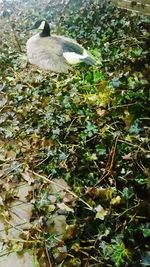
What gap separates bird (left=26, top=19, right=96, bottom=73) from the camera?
4059mm

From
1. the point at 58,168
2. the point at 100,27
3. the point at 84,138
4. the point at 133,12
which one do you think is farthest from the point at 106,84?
the point at 133,12

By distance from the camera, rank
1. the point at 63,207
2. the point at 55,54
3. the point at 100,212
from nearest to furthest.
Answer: the point at 100,212
the point at 63,207
the point at 55,54

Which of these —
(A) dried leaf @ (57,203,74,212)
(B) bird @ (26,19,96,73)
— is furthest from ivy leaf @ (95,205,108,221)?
(B) bird @ (26,19,96,73)

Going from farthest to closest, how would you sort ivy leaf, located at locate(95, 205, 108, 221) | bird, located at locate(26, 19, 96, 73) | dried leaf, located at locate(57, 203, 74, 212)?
bird, located at locate(26, 19, 96, 73), dried leaf, located at locate(57, 203, 74, 212), ivy leaf, located at locate(95, 205, 108, 221)

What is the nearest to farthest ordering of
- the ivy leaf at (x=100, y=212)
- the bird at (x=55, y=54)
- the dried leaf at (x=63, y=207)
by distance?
the ivy leaf at (x=100, y=212)
the dried leaf at (x=63, y=207)
the bird at (x=55, y=54)

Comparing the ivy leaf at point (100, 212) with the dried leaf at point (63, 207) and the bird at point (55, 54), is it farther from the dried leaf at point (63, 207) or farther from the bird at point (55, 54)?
the bird at point (55, 54)

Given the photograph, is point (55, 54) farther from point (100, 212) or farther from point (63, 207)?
point (100, 212)

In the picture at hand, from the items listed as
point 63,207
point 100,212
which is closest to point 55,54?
point 63,207

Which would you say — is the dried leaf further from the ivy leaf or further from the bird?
the bird

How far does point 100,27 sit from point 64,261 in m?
3.43

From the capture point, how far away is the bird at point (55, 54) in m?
4.06

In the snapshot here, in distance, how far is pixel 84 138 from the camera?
2859mm

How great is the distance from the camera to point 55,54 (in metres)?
4.22

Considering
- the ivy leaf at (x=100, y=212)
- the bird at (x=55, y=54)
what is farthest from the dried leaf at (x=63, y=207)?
the bird at (x=55, y=54)
